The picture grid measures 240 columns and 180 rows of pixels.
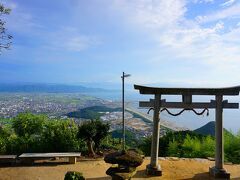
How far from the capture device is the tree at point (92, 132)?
13.4 metres

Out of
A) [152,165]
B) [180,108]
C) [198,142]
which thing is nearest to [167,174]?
A: [152,165]

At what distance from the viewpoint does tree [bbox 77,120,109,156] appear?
13.4 metres

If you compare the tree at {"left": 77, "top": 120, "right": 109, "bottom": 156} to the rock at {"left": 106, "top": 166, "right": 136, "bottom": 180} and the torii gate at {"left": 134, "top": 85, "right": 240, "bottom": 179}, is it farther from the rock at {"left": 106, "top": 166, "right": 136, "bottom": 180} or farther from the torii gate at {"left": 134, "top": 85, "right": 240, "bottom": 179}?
the rock at {"left": 106, "top": 166, "right": 136, "bottom": 180}

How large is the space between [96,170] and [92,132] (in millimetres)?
2058

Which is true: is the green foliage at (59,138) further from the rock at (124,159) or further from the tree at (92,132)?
the rock at (124,159)

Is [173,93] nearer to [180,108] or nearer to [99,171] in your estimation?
[180,108]

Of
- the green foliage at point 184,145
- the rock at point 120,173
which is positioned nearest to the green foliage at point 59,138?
the green foliage at point 184,145

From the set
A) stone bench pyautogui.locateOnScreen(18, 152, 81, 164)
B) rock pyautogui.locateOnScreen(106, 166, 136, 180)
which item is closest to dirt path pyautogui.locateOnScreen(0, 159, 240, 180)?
stone bench pyautogui.locateOnScreen(18, 152, 81, 164)

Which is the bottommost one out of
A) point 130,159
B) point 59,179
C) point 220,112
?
point 59,179

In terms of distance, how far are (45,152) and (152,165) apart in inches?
204

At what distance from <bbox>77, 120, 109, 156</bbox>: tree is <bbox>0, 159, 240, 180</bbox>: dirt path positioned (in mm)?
1011

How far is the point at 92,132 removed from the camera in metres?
13.4

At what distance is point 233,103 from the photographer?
11148mm

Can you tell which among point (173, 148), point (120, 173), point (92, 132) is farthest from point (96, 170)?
point (173, 148)
